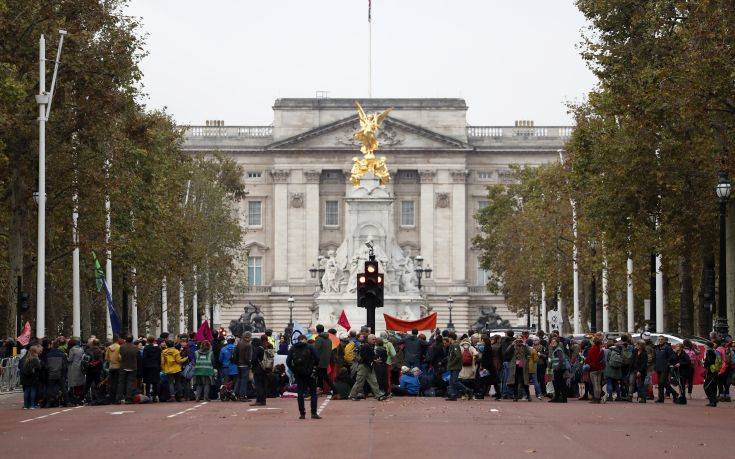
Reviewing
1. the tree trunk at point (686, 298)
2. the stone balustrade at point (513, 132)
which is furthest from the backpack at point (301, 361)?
the stone balustrade at point (513, 132)

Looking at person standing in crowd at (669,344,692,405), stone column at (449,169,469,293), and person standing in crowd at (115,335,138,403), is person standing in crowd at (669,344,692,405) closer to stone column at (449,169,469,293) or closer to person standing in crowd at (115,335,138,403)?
person standing in crowd at (115,335,138,403)

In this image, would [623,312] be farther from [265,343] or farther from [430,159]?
[430,159]

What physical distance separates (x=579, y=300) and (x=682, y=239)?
148 ft

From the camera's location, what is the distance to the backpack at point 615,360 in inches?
1766

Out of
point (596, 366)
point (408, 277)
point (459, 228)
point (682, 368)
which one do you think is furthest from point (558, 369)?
point (459, 228)

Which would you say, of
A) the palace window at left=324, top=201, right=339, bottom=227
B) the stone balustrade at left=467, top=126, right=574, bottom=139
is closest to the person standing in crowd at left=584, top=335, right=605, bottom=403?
the palace window at left=324, top=201, right=339, bottom=227

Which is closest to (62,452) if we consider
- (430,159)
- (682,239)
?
(682,239)

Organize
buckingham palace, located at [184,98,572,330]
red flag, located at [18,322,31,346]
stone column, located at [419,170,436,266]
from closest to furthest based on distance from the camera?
red flag, located at [18,322,31,346]
buckingham palace, located at [184,98,572,330]
stone column, located at [419,170,436,266]

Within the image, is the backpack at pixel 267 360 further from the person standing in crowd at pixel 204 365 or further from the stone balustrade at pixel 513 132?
the stone balustrade at pixel 513 132

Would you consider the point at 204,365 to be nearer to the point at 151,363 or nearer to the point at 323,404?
the point at 151,363

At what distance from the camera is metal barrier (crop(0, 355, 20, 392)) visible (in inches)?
2057

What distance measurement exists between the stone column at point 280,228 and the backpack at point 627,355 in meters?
111

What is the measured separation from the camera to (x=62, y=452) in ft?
93.6

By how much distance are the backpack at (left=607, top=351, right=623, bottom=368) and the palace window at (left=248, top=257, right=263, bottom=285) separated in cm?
11345
